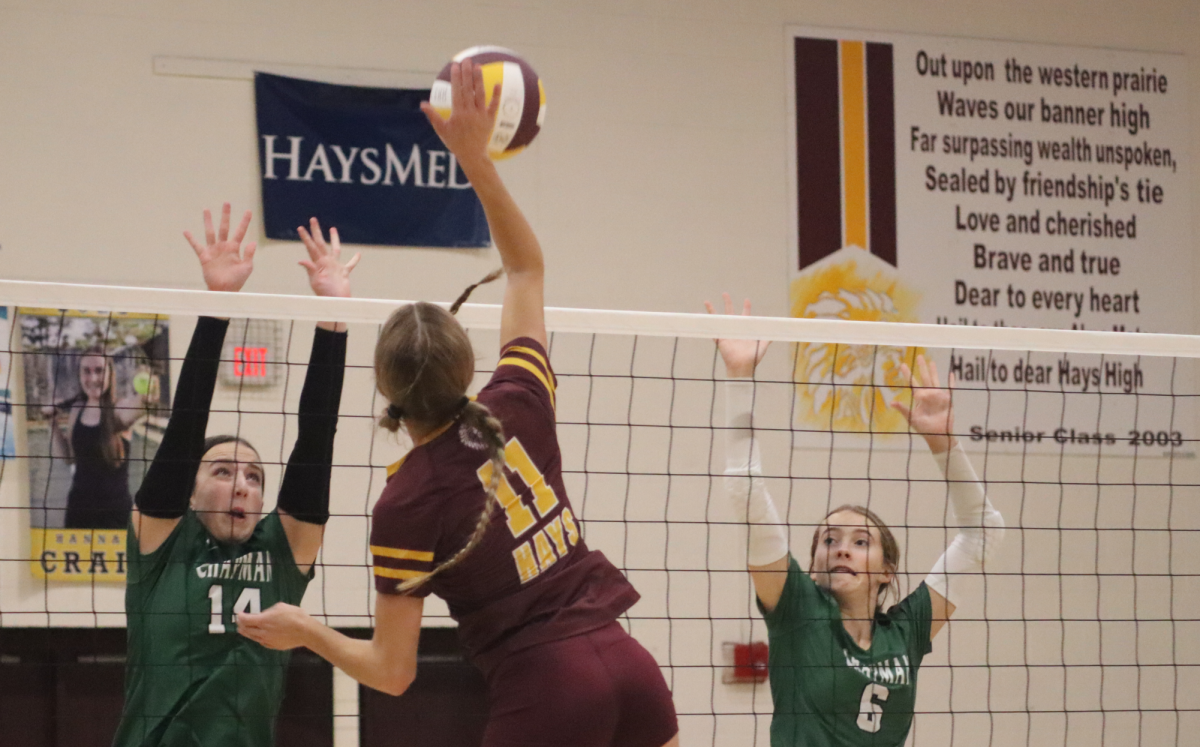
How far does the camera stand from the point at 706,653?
5.97 metres

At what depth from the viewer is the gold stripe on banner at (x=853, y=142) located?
6.48 m

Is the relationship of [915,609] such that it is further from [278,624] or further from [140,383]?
[140,383]

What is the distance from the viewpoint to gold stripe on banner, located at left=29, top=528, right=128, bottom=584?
535 cm

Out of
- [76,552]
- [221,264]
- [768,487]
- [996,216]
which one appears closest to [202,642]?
[221,264]

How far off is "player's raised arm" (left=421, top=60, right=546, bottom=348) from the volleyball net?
264 centimetres

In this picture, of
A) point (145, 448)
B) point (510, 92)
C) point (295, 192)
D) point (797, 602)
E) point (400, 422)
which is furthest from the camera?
point (295, 192)

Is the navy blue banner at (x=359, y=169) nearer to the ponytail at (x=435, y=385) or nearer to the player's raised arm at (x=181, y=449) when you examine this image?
the player's raised arm at (x=181, y=449)

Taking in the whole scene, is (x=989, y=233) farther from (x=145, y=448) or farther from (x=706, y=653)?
(x=145, y=448)

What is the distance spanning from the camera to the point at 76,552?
5383 millimetres

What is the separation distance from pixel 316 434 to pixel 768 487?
339cm

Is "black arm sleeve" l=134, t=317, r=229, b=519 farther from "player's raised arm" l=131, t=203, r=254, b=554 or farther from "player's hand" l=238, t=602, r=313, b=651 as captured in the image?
"player's hand" l=238, t=602, r=313, b=651

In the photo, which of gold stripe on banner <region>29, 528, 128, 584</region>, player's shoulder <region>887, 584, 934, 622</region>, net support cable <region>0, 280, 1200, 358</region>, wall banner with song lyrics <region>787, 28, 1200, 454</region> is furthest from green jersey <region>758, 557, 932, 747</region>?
gold stripe on banner <region>29, 528, 128, 584</region>

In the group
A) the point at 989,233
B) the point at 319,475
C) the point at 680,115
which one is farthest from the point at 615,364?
the point at 319,475

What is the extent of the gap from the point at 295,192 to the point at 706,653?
2969 mm
